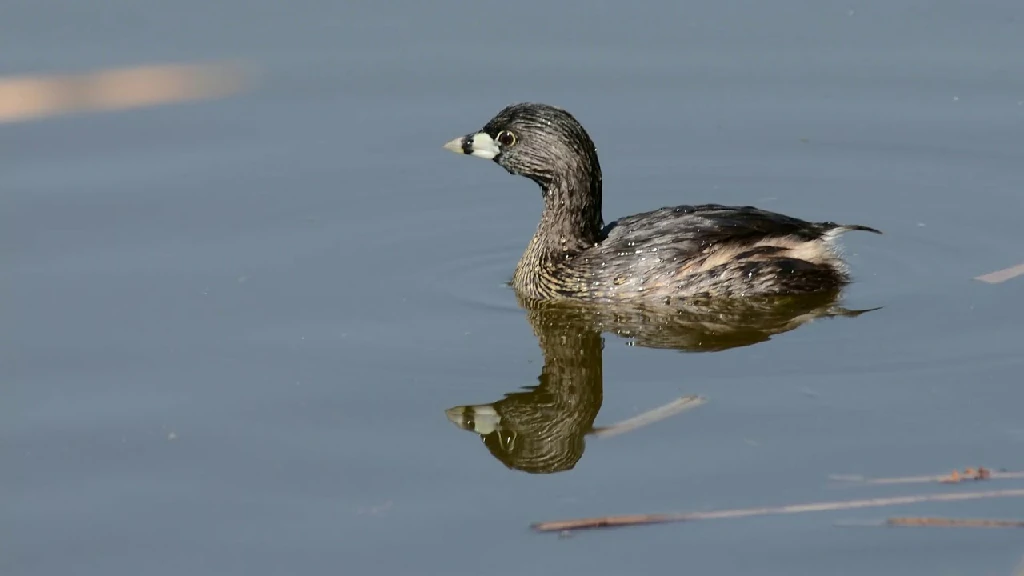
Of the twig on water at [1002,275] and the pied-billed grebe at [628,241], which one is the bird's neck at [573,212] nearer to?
the pied-billed grebe at [628,241]

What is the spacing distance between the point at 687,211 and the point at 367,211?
78.8 inches

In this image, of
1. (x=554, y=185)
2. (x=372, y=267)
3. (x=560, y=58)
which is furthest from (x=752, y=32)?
(x=372, y=267)

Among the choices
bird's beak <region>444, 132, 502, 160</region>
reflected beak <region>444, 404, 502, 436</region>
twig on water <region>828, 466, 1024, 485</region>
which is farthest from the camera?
bird's beak <region>444, 132, 502, 160</region>

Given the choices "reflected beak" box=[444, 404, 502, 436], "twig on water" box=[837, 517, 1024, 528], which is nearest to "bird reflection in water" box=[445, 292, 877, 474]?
"reflected beak" box=[444, 404, 502, 436]

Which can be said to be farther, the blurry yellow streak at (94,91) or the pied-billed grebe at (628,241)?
the pied-billed grebe at (628,241)

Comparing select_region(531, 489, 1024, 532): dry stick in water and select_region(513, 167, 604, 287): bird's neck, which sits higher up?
select_region(513, 167, 604, 287): bird's neck

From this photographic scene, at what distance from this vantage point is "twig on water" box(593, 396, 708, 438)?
6.39 m

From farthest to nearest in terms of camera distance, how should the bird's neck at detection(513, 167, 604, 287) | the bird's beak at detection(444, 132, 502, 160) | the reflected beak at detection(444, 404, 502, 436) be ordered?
the bird's beak at detection(444, 132, 502, 160), the bird's neck at detection(513, 167, 604, 287), the reflected beak at detection(444, 404, 502, 436)

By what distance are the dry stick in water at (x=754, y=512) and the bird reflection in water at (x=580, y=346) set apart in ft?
2.12

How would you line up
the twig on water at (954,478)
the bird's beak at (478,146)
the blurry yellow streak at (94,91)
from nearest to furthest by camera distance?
the blurry yellow streak at (94,91)
the twig on water at (954,478)
the bird's beak at (478,146)

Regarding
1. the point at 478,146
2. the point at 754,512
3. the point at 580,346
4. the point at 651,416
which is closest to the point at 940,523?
the point at 754,512

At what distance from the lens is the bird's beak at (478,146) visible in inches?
334

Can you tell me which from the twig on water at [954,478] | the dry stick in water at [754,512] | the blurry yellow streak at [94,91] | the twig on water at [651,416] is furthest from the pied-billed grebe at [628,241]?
the blurry yellow streak at [94,91]

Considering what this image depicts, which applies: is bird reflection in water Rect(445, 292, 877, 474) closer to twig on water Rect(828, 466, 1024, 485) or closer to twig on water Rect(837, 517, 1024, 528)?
twig on water Rect(828, 466, 1024, 485)
